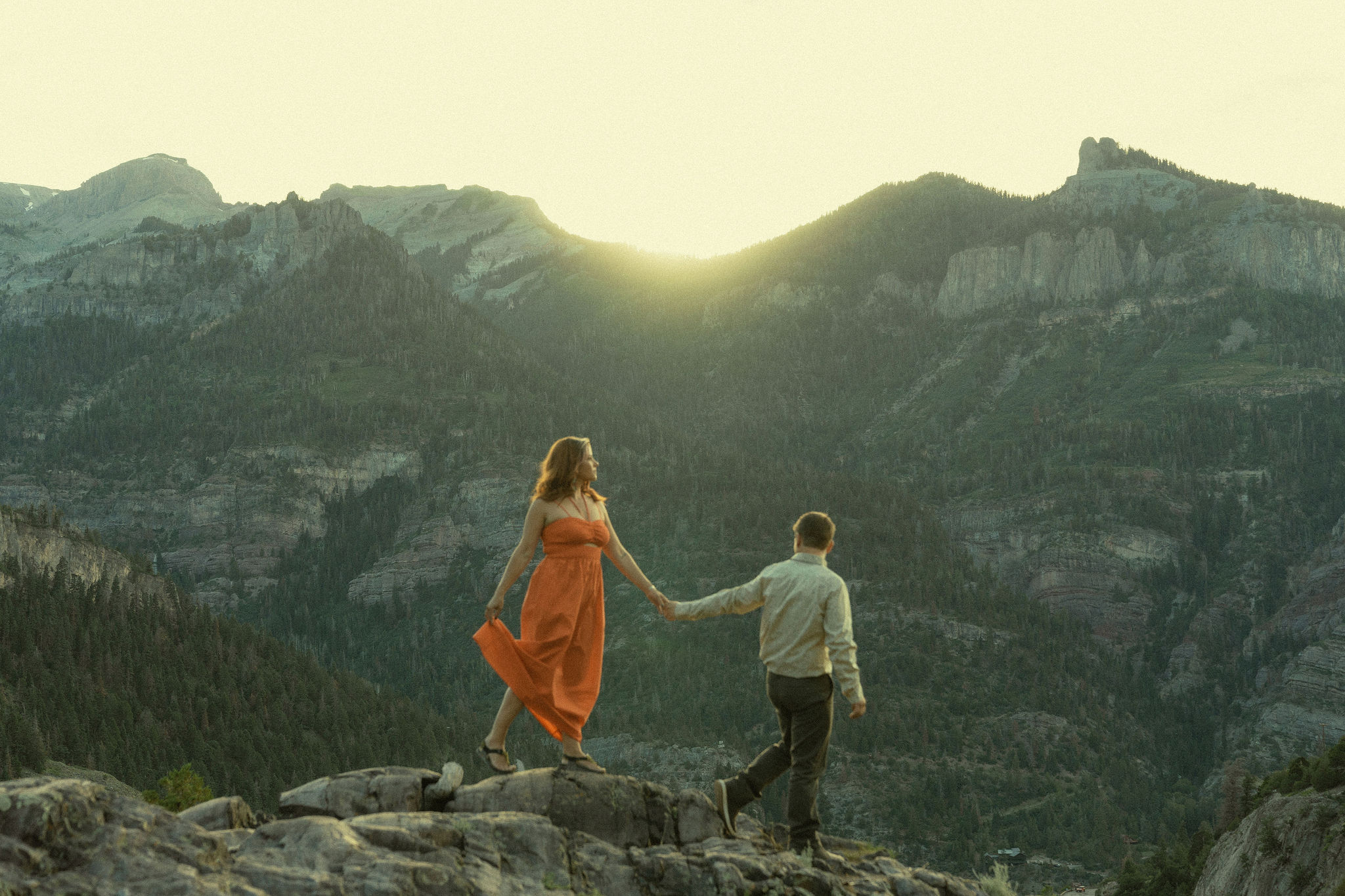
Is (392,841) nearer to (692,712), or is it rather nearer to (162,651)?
(162,651)

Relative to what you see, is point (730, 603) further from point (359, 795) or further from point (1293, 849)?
point (1293, 849)

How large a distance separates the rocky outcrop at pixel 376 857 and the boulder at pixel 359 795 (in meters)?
1.07

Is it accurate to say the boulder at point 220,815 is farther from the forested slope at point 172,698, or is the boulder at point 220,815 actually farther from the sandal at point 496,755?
the forested slope at point 172,698

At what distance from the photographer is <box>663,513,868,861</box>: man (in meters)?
17.2

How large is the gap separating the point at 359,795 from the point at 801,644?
6340mm

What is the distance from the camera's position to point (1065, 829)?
175250 millimetres

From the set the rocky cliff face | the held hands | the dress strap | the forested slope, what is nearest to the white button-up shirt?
the held hands

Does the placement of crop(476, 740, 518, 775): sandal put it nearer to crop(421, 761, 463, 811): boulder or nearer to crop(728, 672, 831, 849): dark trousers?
crop(421, 761, 463, 811): boulder

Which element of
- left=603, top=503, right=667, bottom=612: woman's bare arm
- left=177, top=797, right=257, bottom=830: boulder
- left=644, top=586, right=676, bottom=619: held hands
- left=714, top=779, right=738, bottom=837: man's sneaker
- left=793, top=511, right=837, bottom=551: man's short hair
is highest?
left=793, top=511, right=837, bottom=551: man's short hair

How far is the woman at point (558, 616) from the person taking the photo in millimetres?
17625

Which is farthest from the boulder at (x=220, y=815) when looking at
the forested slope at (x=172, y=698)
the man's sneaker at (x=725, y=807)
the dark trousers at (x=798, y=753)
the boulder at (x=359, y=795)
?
the forested slope at (x=172, y=698)

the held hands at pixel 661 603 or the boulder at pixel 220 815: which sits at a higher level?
the held hands at pixel 661 603

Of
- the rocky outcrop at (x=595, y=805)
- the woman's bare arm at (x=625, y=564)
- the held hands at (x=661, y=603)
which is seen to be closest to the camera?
the rocky outcrop at (x=595, y=805)

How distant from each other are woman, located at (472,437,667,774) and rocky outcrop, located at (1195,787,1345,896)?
23.5 meters
